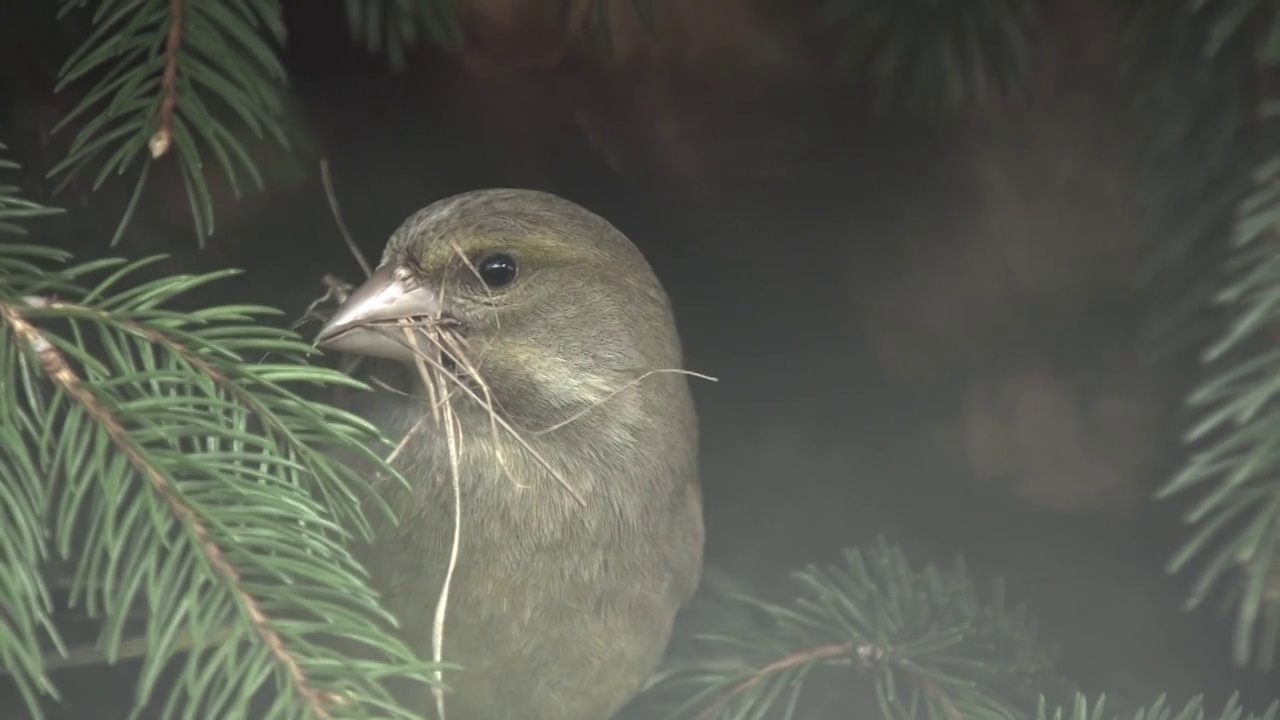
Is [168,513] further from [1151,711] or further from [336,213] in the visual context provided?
Answer: [1151,711]

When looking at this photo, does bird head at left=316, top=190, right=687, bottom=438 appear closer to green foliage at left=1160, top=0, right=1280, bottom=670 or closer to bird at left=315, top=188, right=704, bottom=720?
bird at left=315, top=188, right=704, bottom=720

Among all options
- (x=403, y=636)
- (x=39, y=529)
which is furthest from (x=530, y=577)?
(x=39, y=529)

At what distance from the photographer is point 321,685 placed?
0.66m

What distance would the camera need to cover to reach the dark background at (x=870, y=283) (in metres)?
0.96

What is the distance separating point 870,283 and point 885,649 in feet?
1.05

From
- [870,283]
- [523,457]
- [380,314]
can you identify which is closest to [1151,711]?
[870,283]

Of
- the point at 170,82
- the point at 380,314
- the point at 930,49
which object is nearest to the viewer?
the point at 170,82

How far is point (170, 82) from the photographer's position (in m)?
0.77

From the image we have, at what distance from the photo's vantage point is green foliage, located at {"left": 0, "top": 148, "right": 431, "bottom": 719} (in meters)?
0.65

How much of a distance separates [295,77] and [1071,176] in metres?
0.63

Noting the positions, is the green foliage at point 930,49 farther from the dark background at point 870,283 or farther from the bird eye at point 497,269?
the bird eye at point 497,269

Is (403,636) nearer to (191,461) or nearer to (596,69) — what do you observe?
(191,461)

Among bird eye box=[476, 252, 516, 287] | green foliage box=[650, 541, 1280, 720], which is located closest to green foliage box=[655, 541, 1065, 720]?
green foliage box=[650, 541, 1280, 720]

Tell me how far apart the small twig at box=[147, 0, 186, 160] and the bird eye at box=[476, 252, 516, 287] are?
25cm
